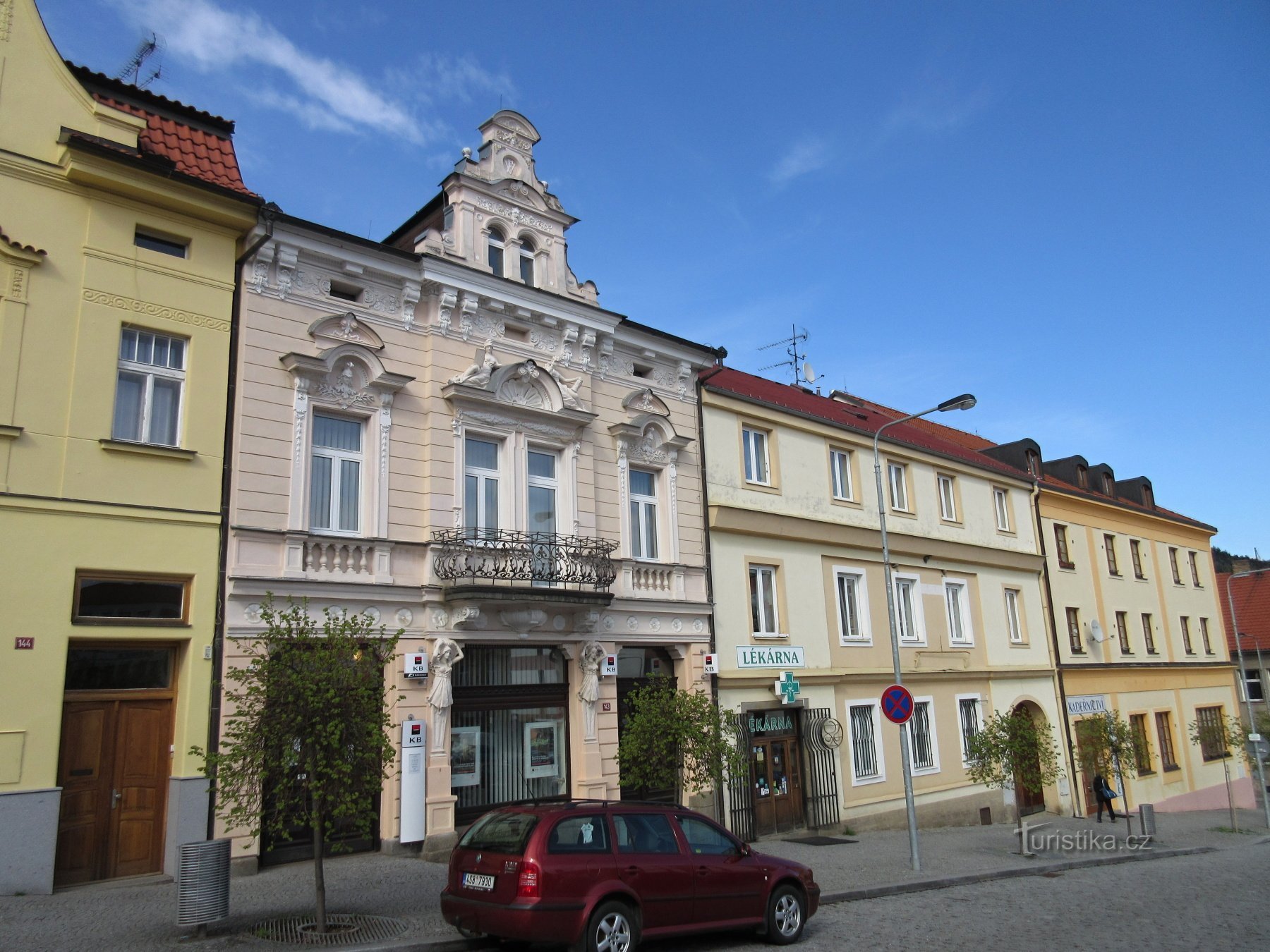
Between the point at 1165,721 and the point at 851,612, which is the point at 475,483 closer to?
the point at 851,612

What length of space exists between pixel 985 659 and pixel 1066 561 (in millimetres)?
6890

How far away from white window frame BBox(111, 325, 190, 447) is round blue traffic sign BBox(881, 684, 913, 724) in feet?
37.9

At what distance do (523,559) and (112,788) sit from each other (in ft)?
21.9

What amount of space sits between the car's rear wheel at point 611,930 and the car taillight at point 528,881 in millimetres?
631

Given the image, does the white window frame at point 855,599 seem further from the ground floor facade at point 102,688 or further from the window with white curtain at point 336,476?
the ground floor facade at point 102,688

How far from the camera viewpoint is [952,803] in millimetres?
24781

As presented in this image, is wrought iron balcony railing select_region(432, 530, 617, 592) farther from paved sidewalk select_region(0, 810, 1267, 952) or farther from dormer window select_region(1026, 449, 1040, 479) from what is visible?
dormer window select_region(1026, 449, 1040, 479)

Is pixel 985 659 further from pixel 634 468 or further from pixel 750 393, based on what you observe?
pixel 634 468

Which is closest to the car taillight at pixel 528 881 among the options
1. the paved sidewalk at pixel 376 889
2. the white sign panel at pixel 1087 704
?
the paved sidewalk at pixel 376 889

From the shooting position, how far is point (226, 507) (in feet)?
45.2

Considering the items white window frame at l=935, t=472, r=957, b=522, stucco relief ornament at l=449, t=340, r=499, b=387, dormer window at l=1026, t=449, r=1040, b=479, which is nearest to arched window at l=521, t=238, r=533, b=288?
stucco relief ornament at l=449, t=340, r=499, b=387

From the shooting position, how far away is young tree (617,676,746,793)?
645 inches

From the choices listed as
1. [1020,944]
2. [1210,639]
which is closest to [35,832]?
[1020,944]

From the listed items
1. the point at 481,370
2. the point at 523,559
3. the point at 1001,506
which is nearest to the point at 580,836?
the point at 523,559
